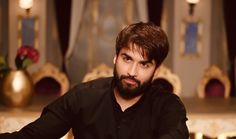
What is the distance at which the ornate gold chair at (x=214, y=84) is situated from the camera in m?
4.70

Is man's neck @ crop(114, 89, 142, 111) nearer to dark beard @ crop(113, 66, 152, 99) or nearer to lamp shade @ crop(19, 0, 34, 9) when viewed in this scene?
dark beard @ crop(113, 66, 152, 99)

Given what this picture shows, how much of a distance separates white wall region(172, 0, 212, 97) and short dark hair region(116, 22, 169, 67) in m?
5.54

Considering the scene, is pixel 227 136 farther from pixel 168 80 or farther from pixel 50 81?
pixel 50 81

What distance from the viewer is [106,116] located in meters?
1.55

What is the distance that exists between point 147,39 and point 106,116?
1.05ft

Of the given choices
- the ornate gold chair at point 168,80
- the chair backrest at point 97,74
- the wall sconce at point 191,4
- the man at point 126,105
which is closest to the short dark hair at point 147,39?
the man at point 126,105

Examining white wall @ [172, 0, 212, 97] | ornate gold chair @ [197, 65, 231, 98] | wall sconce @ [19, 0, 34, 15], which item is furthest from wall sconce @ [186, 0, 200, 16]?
wall sconce @ [19, 0, 34, 15]

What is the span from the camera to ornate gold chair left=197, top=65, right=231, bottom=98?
4703 mm

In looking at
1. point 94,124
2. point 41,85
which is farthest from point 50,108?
point 41,85

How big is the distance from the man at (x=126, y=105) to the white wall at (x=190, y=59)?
17.7ft

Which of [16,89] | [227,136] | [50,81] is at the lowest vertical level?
[50,81]

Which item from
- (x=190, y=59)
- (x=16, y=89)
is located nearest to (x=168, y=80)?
(x=16, y=89)

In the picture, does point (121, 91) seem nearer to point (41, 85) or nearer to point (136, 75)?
point (136, 75)

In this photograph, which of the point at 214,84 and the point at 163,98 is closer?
the point at 163,98
